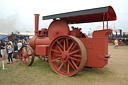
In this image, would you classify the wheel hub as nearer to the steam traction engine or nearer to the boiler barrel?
the steam traction engine

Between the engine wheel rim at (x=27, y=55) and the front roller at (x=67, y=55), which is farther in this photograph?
the engine wheel rim at (x=27, y=55)

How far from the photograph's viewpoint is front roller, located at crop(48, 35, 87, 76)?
152 inches

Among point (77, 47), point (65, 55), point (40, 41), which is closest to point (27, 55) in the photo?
point (40, 41)

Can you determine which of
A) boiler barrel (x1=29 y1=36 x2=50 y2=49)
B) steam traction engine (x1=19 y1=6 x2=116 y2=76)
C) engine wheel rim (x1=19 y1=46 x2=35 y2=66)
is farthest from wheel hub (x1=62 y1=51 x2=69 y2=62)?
engine wheel rim (x1=19 y1=46 x2=35 y2=66)

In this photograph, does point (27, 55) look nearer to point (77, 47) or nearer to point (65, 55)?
point (65, 55)

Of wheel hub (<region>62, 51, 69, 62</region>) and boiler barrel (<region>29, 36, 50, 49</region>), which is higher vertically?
boiler barrel (<region>29, 36, 50, 49</region>)

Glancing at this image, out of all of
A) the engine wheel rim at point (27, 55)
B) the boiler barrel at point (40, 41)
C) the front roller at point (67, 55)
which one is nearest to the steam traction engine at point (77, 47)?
the front roller at point (67, 55)

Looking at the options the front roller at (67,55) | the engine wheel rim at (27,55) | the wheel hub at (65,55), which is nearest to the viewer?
the front roller at (67,55)

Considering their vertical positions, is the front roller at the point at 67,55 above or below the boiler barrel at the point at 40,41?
below

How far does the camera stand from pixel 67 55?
4.09 meters

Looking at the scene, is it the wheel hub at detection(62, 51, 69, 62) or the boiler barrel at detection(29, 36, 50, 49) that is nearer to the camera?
the wheel hub at detection(62, 51, 69, 62)

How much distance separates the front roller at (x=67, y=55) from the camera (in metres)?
3.87

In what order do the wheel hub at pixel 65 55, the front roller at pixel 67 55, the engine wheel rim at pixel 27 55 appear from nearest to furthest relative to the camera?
the front roller at pixel 67 55 < the wheel hub at pixel 65 55 < the engine wheel rim at pixel 27 55

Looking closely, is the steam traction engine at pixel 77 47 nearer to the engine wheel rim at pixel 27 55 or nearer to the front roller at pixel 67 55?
the front roller at pixel 67 55
